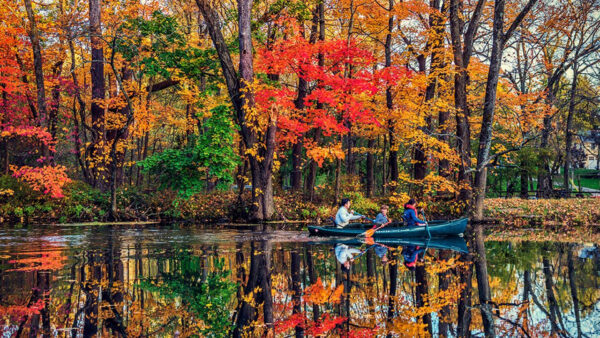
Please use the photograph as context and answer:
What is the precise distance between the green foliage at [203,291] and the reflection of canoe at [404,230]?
6249 millimetres

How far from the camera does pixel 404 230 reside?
1666 centimetres

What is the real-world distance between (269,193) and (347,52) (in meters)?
6.66

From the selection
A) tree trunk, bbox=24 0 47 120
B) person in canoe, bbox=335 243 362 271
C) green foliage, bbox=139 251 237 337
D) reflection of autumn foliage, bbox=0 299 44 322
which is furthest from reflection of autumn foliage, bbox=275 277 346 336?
tree trunk, bbox=24 0 47 120

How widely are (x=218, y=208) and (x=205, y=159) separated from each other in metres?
3.03

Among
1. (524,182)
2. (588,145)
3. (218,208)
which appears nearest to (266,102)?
(218,208)

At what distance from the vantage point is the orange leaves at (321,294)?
7.47m

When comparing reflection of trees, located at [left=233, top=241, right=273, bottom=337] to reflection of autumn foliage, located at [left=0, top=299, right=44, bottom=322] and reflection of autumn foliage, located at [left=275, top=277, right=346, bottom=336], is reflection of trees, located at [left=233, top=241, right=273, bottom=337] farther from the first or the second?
reflection of autumn foliage, located at [left=0, top=299, right=44, bottom=322]

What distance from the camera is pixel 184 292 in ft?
26.7

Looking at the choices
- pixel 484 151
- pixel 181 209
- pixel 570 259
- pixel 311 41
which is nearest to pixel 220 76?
pixel 311 41

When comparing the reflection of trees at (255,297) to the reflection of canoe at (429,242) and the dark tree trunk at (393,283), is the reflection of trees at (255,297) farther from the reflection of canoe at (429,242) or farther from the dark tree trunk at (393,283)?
the reflection of canoe at (429,242)

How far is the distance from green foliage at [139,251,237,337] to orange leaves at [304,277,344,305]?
3.63ft

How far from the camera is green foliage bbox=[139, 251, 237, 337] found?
6.32m

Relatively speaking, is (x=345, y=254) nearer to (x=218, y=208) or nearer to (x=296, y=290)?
(x=296, y=290)

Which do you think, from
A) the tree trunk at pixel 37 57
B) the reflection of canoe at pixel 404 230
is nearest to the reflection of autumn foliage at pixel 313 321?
the reflection of canoe at pixel 404 230
